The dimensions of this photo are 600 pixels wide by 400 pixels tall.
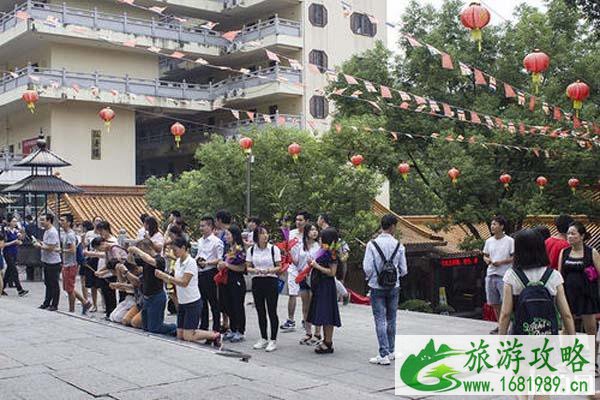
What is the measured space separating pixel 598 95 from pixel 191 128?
18.8 meters

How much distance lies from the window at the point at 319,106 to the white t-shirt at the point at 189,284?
2267cm

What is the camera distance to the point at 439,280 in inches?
965

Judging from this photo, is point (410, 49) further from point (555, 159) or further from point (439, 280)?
point (439, 280)

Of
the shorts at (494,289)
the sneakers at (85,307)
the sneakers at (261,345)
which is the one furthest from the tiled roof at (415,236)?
the sneakers at (261,345)

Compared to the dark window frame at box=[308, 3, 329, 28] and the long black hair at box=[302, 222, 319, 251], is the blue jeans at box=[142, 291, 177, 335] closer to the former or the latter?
the long black hair at box=[302, 222, 319, 251]

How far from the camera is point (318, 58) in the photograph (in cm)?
3041

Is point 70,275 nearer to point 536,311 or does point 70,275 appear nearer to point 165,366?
point 165,366

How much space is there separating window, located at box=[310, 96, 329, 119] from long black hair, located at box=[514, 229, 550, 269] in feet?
83.5

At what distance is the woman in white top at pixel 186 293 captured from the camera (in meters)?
8.19

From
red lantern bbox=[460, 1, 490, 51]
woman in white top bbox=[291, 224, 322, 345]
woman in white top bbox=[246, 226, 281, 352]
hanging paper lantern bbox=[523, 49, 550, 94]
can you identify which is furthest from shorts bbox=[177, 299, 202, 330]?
hanging paper lantern bbox=[523, 49, 550, 94]

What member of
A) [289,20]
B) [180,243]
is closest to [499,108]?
[289,20]

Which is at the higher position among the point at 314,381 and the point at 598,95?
the point at 598,95

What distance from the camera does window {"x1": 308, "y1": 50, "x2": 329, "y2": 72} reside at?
30156 millimetres

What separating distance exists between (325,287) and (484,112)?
501 inches
